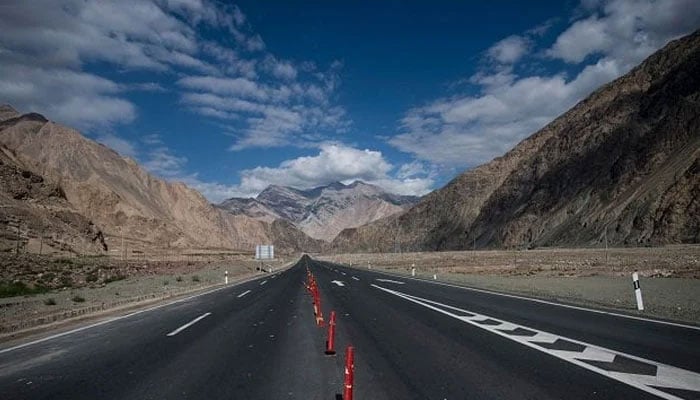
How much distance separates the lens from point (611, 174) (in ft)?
275

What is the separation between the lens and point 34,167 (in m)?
83.8

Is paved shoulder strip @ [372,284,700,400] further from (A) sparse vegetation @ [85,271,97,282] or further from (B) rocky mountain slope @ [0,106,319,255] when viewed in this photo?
(B) rocky mountain slope @ [0,106,319,255]

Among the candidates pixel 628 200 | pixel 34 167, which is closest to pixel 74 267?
pixel 34 167

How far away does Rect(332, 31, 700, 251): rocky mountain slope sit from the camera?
217 feet

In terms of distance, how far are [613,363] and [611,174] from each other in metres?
85.3

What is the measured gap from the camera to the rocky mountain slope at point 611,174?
66119 mm

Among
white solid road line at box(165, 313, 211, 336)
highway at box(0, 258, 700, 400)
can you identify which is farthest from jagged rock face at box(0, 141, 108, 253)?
highway at box(0, 258, 700, 400)

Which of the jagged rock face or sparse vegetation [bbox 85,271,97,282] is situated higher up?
the jagged rock face

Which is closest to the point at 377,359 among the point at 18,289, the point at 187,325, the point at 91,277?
the point at 187,325

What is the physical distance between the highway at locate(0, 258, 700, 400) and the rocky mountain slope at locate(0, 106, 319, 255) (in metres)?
65.8

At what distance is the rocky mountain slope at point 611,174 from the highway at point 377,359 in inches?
2323

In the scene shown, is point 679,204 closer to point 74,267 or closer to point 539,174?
point 539,174

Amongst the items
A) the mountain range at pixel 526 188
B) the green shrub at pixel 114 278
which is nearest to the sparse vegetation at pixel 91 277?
the green shrub at pixel 114 278

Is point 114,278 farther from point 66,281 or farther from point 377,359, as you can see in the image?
point 377,359
